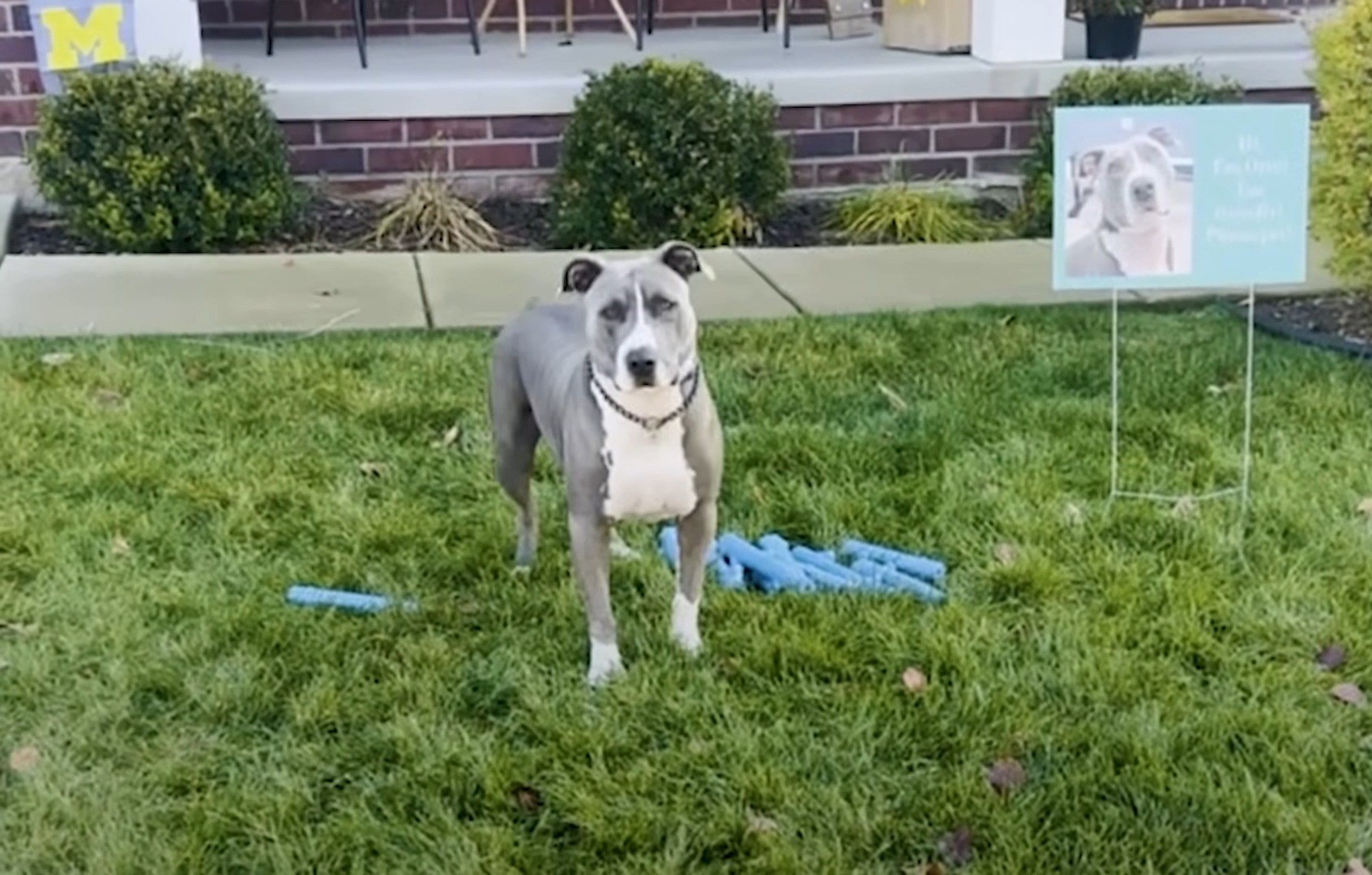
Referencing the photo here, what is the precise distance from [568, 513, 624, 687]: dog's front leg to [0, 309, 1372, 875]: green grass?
2.3 inches

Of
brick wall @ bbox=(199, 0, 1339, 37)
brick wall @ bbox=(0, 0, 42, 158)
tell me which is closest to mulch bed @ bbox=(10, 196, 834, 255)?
brick wall @ bbox=(0, 0, 42, 158)

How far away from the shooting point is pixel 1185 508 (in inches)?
158

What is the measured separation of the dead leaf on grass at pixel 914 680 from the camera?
10.5 ft

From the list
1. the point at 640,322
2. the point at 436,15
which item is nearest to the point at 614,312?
the point at 640,322

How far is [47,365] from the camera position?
509cm

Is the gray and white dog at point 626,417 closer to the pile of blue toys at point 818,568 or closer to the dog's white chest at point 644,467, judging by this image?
the dog's white chest at point 644,467

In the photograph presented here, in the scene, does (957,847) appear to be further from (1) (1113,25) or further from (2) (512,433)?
(1) (1113,25)

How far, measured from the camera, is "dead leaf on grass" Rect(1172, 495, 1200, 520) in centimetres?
398

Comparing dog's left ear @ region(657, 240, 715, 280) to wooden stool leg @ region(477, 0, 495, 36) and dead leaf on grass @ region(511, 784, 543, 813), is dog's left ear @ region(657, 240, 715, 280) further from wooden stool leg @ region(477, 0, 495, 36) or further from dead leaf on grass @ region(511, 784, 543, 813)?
wooden stool leg @ region(477, 0, 495, 36)

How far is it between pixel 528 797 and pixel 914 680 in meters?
0.82

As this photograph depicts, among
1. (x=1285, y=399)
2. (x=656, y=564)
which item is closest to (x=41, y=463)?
(x=656, y=564)

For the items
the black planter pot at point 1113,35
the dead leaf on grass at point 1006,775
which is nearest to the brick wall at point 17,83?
the black planter pot at point 1113,35

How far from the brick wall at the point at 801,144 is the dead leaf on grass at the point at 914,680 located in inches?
178

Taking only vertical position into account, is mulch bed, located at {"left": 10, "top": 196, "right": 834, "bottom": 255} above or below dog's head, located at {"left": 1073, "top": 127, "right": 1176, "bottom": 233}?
below
